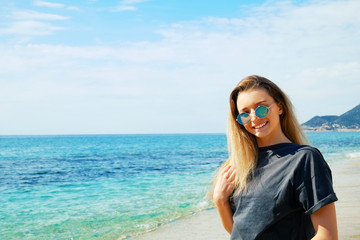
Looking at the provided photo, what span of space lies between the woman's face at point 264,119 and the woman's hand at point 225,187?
0.26 m

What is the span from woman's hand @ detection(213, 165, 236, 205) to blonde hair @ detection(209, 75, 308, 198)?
0.04 meters

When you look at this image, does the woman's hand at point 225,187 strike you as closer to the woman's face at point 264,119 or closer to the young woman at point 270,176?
the young woman at point 270,176

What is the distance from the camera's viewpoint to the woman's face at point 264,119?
7.32 ft

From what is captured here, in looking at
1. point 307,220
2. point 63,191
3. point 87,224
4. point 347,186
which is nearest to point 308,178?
point 307,220

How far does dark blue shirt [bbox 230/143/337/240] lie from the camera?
1883 mm

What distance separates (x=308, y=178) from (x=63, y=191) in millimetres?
16484

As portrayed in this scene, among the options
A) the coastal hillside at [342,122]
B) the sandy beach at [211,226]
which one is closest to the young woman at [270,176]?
the sandy beach at [211,226]

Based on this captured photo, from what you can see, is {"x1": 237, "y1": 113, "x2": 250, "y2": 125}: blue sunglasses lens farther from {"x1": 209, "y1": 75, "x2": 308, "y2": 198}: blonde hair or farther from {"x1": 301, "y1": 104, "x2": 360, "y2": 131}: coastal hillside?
{"x1": 301, "y1": 104, "x2": 360, "y2": 131}: coastal hillside

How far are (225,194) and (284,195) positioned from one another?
431 mm

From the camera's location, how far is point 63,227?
10.1 metres

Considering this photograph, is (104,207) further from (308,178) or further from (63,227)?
(308,178)

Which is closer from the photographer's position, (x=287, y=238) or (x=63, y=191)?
(x=287, y=238)

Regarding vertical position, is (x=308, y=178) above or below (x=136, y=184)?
above

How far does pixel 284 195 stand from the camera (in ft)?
6.49
